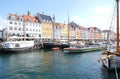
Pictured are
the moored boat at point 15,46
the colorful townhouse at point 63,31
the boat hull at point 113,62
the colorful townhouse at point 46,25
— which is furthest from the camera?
the colorful townhouse at point 63,31

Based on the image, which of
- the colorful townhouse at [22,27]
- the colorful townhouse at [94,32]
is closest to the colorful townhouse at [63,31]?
the colorful townhouse at [22,27]

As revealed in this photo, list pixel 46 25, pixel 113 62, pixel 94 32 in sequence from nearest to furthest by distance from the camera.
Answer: pixel 113 62, pixel 46 25, pixel 94 32

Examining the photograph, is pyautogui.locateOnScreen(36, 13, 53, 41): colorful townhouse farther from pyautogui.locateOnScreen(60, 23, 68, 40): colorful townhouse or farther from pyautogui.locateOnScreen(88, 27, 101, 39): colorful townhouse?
A: pyautogui.locateOnScreen(88, 27, 101, 39): colorful townhouse

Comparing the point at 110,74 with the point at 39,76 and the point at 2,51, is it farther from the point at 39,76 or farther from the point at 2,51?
the point at 2,51

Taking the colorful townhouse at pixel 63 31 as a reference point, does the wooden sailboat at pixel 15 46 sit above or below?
below

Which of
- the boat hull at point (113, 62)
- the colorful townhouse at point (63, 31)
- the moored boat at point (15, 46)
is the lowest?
the boat hull at point (113, 62)

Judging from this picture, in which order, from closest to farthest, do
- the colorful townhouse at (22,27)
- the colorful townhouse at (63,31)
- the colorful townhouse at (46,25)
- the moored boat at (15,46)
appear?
the moored boat at (15,46)
the colorful townhouse at (22,27)
the colorful townhouse at (46,25)
the colorful townhouse at (63,31)

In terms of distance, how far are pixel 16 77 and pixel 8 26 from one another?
212 feet

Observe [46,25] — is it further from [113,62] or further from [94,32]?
[113,62]

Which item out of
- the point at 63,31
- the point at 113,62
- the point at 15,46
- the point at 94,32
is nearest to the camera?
the point at 113,62

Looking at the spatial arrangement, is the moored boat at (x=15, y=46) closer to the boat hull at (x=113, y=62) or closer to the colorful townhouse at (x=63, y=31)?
the boat hull at (x=113, y=62)

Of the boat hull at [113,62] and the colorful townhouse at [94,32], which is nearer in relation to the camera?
the boat hull at [113,62]

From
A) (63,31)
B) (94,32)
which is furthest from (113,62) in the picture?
(94,32)

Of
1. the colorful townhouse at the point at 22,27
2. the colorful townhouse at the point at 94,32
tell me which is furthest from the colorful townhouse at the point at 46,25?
the colorful townhouse at the point at 94,32
